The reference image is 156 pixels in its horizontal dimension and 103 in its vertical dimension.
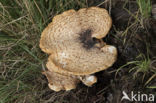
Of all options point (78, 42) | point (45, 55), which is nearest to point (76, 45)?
point (78, 42)

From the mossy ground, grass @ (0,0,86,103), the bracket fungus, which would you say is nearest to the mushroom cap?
the bracket fungus

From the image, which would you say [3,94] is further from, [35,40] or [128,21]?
[128,21]

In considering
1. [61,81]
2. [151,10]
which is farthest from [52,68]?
[151,10]

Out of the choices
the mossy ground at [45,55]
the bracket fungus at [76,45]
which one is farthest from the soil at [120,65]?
the bracket fungus at [76,45]

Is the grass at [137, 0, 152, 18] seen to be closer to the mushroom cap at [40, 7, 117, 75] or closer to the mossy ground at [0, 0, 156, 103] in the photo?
the mossy ground at [0, 0, 156, 103]

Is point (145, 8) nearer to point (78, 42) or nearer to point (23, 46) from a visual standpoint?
point (78, 42)

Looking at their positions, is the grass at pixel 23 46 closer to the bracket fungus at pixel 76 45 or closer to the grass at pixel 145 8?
the bracket fungus at pixel 76 45
